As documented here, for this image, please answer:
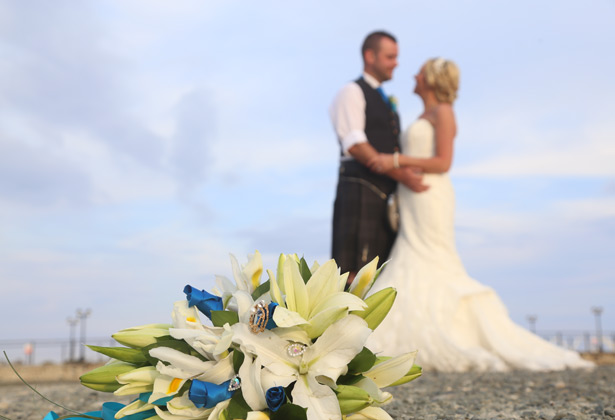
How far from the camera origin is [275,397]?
134cm

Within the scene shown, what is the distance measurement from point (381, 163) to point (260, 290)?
542cm

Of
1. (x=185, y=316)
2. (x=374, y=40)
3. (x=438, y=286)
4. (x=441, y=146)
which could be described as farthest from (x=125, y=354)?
(x=374, y=40)

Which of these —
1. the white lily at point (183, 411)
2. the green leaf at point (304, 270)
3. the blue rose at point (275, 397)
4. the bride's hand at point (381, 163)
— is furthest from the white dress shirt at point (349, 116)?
the blue rose at point (275, 397)

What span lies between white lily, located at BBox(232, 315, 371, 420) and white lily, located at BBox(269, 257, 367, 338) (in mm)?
35

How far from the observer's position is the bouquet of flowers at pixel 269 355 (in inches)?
54.8

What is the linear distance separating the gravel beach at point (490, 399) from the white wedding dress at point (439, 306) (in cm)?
36

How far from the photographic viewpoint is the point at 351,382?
1.53m

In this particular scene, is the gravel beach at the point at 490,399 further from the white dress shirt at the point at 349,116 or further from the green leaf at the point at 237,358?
the white dress shirt at the point at 349,116

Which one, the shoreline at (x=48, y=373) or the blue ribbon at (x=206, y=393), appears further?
the shoreline at (x=48, y=373)

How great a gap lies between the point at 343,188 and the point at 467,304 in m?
1.91

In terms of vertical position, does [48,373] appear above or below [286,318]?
below

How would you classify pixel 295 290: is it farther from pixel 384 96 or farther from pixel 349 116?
pixel 384 96

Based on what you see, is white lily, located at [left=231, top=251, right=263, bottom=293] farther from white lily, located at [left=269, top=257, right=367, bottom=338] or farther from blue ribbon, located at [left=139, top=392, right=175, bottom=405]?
blue ribbon, located at [left=139, top=392, right=175, bottom=405]

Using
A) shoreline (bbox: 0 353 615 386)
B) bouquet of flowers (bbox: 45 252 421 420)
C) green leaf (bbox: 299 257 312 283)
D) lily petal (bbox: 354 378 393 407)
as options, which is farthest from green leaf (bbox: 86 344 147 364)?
shoreline (bbox: 0 353 615 386)
